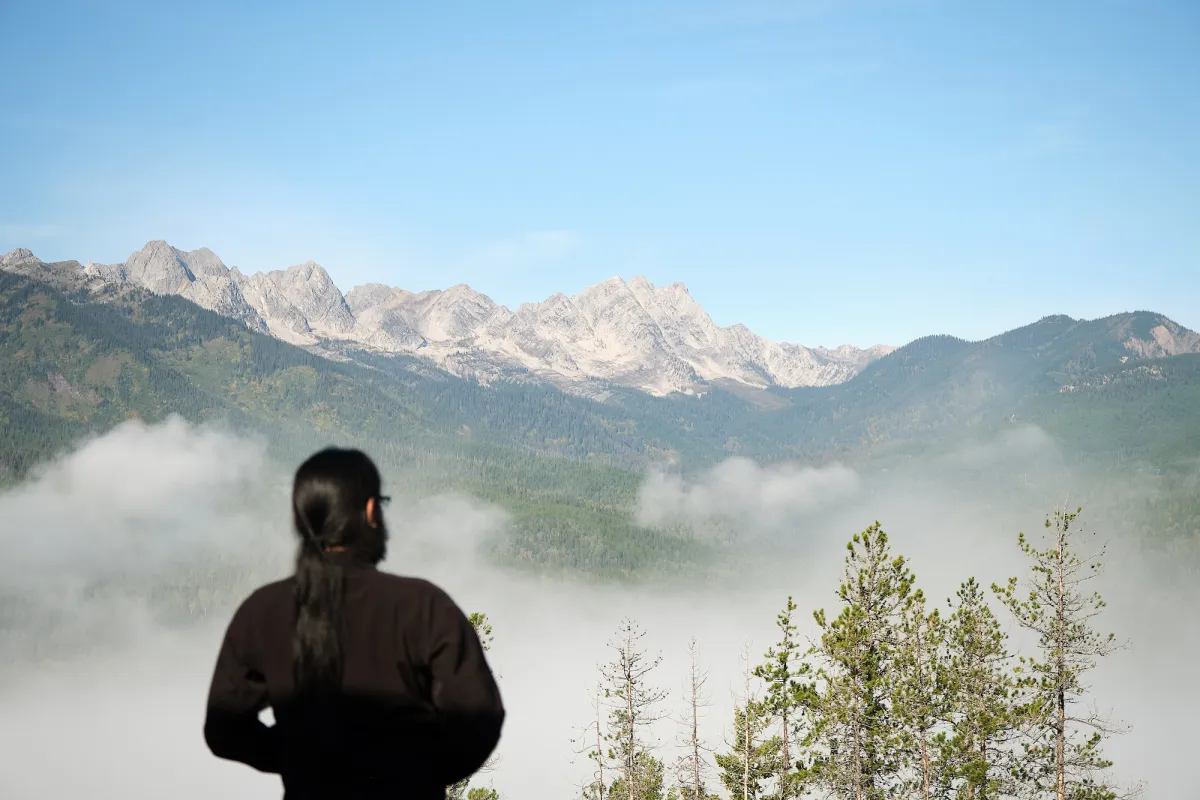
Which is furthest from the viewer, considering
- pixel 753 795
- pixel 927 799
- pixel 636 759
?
pixel 636 759

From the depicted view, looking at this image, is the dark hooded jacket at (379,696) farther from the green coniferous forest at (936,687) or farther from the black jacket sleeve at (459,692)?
the green coniferous forest at (936,687)

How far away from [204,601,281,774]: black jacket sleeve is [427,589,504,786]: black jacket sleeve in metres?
0.90

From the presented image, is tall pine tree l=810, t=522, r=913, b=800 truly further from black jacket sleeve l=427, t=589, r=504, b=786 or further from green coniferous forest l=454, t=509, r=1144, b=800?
black jacket sleeve l=427, t=589, r=504, b=786

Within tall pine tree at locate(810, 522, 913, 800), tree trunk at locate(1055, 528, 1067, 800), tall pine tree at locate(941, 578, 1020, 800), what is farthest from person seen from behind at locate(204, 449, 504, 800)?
tree trunk at locate(1055, 528, 1067, 800)

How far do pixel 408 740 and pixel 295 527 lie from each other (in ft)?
3.67

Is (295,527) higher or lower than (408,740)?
higher

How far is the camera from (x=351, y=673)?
3.96 metres

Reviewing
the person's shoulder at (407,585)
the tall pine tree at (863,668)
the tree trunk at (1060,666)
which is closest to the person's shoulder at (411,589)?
the person's shoulder at (407,585)

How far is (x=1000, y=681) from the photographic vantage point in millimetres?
29578

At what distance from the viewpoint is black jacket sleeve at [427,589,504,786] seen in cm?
383

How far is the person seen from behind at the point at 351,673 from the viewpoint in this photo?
3.89 m

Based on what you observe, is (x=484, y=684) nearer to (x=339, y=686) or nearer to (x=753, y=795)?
(x=339, y=686)

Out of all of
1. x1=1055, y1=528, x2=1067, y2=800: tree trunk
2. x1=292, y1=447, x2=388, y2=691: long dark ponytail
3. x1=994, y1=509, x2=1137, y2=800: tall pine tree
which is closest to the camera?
x1=292, y1=447, x2=388, y2=691: long dark ponytail

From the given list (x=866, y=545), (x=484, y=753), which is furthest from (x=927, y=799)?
(x=484, y=753)
